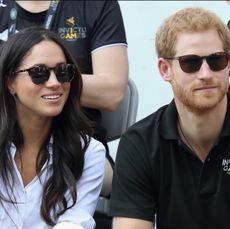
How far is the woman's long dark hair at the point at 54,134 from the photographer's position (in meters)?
3.19

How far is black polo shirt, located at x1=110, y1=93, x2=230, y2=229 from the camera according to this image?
2.94 m

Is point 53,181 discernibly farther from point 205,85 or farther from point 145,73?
point 145,73

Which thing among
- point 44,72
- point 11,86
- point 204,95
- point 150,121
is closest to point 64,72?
point 44,72

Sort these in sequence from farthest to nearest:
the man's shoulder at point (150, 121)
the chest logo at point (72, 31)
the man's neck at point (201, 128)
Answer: the chest logo at point (72, 31)
the man's shoulder at point (150, 121)
the man's neck at point (201, 128)

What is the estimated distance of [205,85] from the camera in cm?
281

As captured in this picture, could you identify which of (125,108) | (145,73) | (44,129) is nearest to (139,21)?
(145,73)

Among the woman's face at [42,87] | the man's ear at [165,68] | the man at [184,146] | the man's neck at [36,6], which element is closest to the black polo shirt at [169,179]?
the man at [184,146]

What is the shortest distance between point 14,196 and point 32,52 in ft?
2.12

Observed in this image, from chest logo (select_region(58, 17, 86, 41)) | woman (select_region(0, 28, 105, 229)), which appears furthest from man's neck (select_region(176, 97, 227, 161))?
chest logo (select_region(58, 17, 86, 41))

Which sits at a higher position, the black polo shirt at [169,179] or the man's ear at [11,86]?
the man's ear at [11,86]

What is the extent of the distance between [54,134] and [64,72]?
1.03 ft

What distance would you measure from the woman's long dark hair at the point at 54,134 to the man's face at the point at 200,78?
60 centimetres

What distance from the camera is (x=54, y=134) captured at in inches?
132

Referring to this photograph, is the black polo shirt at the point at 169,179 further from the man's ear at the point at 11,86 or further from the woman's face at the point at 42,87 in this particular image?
the man's ear at the point at 11,86
